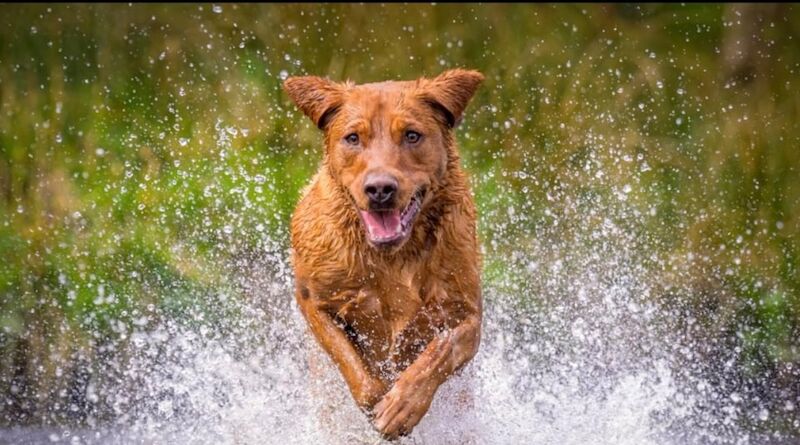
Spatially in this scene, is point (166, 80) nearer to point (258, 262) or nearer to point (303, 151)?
point (303, 151)

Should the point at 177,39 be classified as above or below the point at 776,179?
above

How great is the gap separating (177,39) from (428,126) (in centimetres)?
457

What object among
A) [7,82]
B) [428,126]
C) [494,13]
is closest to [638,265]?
[494,13]

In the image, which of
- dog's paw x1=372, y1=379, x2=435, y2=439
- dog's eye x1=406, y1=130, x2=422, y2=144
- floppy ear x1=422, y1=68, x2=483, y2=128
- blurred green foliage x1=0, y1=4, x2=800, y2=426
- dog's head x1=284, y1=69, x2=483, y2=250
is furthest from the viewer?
blurred green foliage x1=0, y1=4, x2=800, y2=426

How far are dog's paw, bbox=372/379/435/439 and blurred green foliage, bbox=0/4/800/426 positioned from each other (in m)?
3.63

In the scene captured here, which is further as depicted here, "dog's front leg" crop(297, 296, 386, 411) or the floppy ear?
the floppy ear

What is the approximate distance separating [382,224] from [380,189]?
219 millimetres

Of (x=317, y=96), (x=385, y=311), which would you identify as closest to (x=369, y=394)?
(x=385, y=311)

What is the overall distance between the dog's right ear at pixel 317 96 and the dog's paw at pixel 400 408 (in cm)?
123

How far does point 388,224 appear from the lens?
18.3ft

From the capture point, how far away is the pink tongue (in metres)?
5.56

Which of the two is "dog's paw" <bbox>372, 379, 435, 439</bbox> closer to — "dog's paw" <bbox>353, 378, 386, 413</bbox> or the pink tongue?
"dog's paw" <bbox>353, 378, 386, 413</bbox>

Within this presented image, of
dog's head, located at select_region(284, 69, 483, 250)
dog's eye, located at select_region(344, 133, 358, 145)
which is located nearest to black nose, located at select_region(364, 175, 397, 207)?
dog's head, located at select_region(284, 69, 483, 250)

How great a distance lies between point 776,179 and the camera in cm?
935
